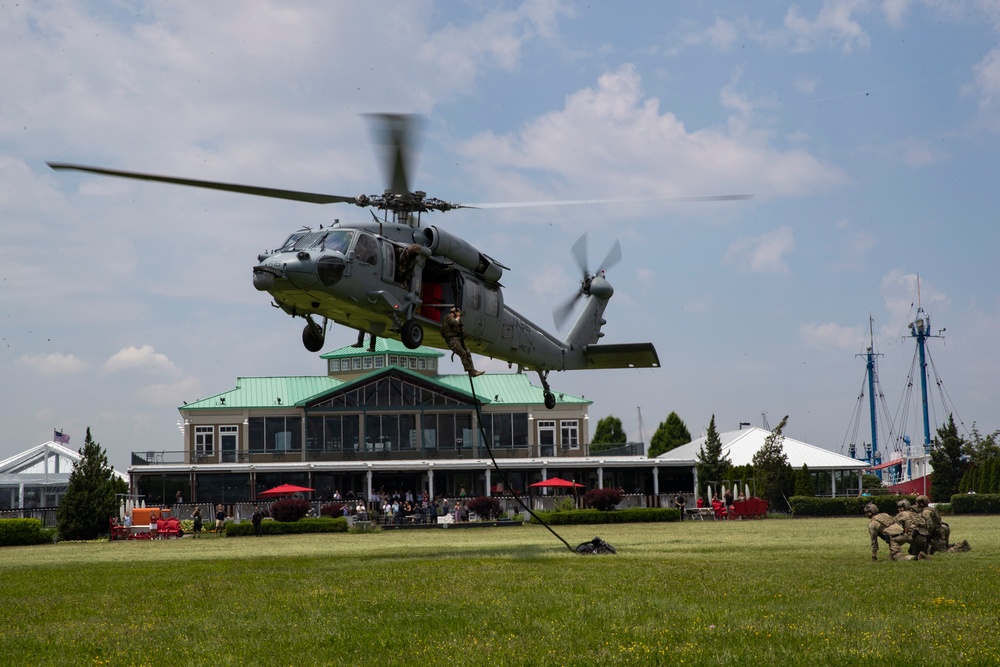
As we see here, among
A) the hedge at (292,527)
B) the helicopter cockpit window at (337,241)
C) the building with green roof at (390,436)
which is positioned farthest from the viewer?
the building with green roof at (390,436)

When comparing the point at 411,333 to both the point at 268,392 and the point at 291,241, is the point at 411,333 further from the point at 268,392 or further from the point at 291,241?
the point at 268,392

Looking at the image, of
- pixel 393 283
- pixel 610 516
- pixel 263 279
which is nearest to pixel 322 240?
pixel 263 279

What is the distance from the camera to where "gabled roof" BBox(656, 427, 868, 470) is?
61.1 metres

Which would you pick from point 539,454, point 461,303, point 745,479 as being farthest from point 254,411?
point 461,303

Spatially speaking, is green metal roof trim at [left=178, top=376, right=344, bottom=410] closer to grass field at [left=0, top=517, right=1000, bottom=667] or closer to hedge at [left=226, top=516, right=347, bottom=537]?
hedge at [left=226, top=516, right=347, bottom=537]

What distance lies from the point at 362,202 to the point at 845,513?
3446cm

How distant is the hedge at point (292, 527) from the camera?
38.6 m

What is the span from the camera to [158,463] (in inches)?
2223

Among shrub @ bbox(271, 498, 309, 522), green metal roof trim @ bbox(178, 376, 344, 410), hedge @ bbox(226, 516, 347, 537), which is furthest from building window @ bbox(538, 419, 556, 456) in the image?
shrub @ bbox(271, 498, 309, 522)

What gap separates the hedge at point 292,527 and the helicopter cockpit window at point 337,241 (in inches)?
844

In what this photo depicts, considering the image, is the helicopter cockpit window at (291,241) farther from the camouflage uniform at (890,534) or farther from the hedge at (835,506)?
the hedge at (835,506)

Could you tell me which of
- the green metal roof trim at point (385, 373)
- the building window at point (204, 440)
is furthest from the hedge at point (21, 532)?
the green metal roof trim at point (385, 373)

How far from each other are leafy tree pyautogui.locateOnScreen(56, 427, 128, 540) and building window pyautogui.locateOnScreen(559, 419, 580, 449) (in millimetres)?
30689

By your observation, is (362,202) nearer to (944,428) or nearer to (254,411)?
(254,411)
